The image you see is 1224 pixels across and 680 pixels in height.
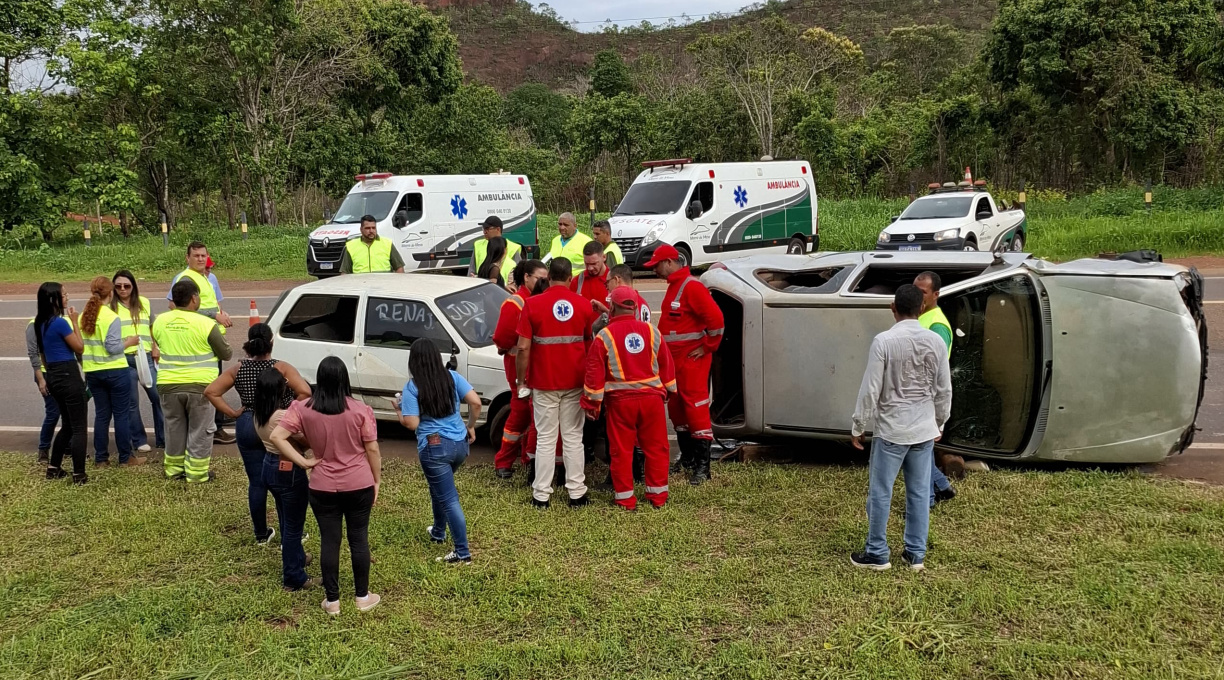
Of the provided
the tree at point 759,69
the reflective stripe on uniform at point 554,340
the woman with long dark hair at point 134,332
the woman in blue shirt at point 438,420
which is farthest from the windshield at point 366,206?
the tree at point 759,69

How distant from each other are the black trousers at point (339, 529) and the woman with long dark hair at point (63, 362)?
3.41 metres

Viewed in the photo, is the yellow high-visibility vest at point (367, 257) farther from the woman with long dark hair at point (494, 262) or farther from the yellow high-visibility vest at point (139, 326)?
the yellow high-visibility vest at point (139, 326)

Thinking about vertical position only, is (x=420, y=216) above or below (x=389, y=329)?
above

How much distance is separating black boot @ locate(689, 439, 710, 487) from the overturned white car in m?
0.50

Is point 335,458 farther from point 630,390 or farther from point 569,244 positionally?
point 569,244

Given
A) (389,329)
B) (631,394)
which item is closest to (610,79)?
(389,329)

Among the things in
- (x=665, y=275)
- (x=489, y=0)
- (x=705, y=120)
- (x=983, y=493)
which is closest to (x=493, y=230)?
(x=665, y=275)

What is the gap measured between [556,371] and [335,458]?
1922 millimetres

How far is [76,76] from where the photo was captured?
25.1 metres

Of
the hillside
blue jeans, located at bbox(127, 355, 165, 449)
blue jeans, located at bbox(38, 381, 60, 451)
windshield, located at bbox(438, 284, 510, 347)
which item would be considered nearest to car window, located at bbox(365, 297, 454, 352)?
windshield, located at bbox(438, 284, 510, 347)

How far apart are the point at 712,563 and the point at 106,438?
5.44 m

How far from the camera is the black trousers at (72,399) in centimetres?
697

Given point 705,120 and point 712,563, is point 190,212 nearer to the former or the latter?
point 705,120

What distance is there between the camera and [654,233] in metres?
17.8
